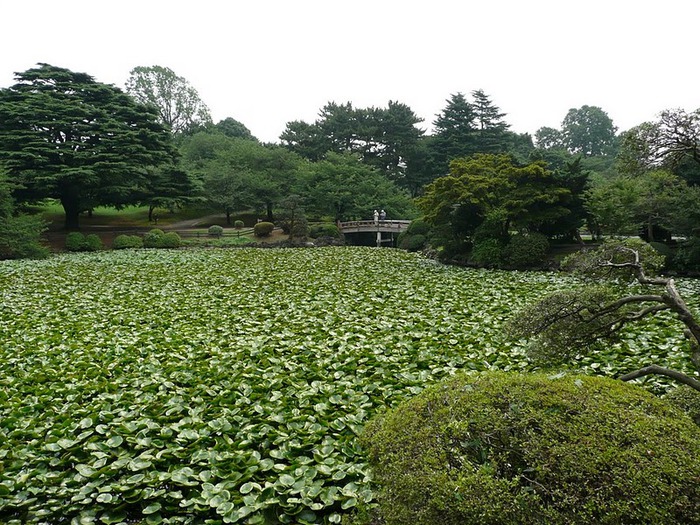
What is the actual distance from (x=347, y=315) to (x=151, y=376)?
326 centimetres

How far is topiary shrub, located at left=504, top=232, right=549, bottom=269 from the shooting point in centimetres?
1172

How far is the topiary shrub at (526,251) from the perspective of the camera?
11719 millimetres

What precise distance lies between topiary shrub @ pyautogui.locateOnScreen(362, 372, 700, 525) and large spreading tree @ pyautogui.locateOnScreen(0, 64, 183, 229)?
2116 centimetres

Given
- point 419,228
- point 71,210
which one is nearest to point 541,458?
point 419,228

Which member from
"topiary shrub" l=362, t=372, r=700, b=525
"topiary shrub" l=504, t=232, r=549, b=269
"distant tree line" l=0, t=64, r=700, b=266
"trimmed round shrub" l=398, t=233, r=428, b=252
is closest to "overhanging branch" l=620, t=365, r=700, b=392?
"topiary shrub" l=362, t=372, r=700, b=525

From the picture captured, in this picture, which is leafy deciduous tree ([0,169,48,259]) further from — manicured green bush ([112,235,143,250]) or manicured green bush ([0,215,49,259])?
manicured green bush ([112,235,143,250])

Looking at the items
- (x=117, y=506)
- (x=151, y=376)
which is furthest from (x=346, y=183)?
(x=117, y=506)

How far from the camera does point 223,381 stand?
4.50m

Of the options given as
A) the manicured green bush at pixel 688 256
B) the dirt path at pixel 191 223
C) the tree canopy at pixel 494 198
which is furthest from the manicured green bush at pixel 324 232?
the manicured green bush at pixel 688 256

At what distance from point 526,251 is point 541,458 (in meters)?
10.9

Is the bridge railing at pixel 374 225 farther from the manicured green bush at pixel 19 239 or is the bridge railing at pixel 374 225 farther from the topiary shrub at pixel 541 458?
the topiary shrub at pixel 541 458

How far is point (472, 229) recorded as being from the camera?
13.3 meters

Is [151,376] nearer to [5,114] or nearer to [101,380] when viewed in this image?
[101,380]

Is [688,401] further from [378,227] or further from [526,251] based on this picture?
[378,227]
